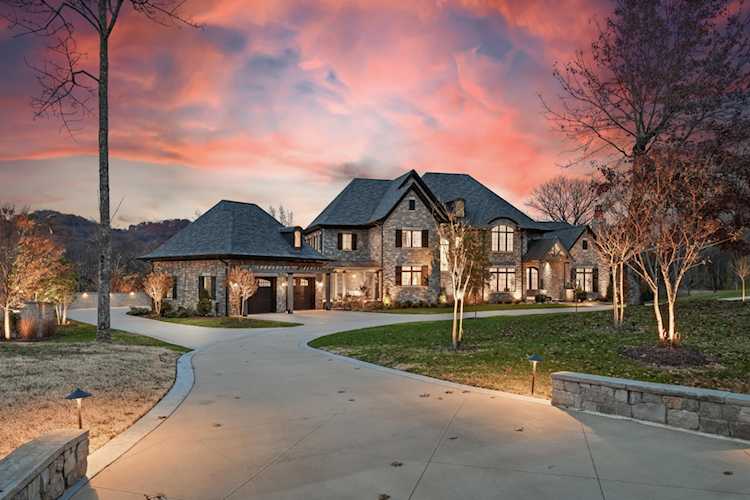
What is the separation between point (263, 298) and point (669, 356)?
903 inches

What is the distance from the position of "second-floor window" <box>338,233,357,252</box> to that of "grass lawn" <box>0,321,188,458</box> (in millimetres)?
21608

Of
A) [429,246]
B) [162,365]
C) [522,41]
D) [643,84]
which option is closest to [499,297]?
[429,246]

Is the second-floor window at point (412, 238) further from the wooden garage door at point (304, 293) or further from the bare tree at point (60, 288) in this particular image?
the bare tree at point (60, 288)

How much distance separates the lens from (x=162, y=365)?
10758 millimetres

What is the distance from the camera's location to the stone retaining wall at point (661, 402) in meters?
5.76

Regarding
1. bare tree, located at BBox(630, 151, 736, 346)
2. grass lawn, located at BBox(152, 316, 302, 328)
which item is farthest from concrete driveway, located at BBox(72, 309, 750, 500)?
grass lawn, located at BBox(152, 316, 302, 328)

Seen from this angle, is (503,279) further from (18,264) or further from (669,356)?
(18,264)

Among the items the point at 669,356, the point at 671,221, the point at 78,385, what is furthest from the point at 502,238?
the point at 78,385

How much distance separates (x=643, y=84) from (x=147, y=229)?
70.9m

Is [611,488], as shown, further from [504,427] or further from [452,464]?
[504,427]

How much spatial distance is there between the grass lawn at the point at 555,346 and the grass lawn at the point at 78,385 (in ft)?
16.1

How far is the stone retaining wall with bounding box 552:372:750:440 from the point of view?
5.76m

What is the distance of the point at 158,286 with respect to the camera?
27.6 m

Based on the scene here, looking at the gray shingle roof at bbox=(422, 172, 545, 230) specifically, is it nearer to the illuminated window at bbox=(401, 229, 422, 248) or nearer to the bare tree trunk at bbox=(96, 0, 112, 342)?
the illuminated window at bbox=(401, 229, 422, 248)
